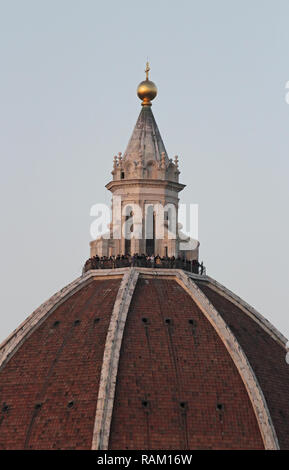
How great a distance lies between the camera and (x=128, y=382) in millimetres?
144625

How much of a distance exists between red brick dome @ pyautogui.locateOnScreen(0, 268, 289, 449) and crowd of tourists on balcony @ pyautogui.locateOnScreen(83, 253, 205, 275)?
979mm

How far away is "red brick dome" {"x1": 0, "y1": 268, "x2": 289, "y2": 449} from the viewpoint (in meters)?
144

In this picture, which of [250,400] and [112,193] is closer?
[250,400]

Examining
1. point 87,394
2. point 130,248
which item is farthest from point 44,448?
point 130,248

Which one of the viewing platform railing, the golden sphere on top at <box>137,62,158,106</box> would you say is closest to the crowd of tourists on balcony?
the viewing platform railing

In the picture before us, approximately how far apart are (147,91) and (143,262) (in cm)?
793

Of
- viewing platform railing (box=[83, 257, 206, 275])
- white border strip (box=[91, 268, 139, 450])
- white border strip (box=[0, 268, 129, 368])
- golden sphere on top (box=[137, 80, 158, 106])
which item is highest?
golden sphere on top (box=[137, 80, 158, 106])

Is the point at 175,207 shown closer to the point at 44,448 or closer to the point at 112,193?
the point at 112,193

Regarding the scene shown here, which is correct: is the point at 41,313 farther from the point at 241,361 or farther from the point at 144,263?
the point at 241,361

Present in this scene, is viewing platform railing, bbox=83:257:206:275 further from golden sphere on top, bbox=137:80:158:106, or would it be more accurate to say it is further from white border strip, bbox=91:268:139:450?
golden sphere on top, bbox=137:80:158:106

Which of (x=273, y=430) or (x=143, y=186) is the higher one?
(x=143, y=186)

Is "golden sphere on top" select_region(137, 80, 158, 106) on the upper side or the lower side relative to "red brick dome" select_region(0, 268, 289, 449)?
upper

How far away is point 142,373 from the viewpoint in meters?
145
